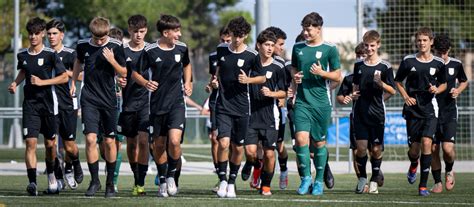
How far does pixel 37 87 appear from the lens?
15094mm

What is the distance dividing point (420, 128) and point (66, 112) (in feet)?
15.0

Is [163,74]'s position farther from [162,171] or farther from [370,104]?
[370,104]

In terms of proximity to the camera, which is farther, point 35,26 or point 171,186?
point 35,26

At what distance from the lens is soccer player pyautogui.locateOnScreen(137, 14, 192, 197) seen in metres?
14.3

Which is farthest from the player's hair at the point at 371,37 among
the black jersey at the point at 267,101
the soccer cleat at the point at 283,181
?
the soccer cleat at the point at 283,181

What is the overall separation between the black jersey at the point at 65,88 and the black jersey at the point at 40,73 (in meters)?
0.48

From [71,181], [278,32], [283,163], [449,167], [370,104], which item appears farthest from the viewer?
[283,163]

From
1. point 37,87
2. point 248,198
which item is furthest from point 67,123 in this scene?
point 248,198

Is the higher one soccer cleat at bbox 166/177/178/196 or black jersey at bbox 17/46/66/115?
black jersey at bbox 17/46/66/115

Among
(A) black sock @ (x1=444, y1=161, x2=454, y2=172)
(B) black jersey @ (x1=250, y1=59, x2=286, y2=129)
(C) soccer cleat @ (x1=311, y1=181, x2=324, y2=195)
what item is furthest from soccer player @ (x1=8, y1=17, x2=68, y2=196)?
(A) black sock @ (x1=444, y1=161, x2=454, y2=172)

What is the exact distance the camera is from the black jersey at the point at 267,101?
15.3 metres

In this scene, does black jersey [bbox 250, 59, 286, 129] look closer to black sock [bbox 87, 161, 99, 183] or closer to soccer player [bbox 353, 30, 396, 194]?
soccer player [bbox 353, 30, 396, 194]

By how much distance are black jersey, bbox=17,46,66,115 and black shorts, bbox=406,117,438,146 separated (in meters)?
4.54

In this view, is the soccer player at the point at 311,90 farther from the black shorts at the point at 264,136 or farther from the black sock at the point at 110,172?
the black sock at the point at 110,172
